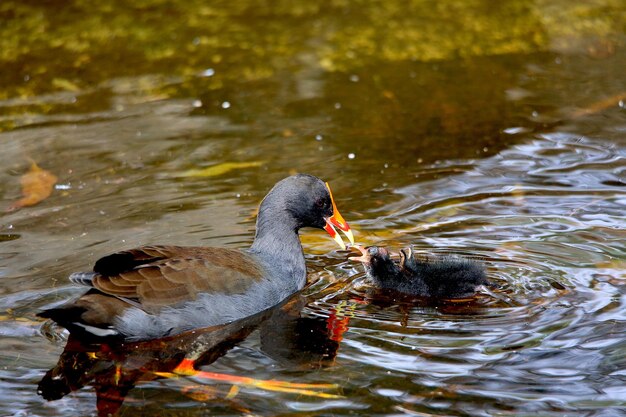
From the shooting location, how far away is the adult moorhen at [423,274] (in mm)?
4676

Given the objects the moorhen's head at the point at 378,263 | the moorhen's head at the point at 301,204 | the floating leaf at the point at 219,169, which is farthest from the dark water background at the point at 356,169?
the moorhen's head at the point at 301,204

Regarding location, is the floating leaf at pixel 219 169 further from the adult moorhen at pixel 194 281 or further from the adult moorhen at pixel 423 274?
the adult moorhen at pixel 423 274

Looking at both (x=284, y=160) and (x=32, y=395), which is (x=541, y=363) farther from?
(x=284, y=160)

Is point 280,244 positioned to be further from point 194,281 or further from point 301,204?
point 194,281

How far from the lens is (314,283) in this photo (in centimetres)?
509

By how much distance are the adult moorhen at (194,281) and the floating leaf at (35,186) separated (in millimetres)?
1715

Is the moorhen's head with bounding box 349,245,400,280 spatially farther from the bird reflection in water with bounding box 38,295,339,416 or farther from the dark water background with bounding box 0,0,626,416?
the bird reflection in water with bounding box 38,295,339,416

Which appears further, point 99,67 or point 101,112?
point 99,67

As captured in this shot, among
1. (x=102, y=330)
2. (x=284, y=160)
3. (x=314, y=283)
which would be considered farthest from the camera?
(x=284, y=160)

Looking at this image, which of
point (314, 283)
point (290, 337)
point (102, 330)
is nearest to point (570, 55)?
point (314, 283)

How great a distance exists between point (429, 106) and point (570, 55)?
5.53 ft

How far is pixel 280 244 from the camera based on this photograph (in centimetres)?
504

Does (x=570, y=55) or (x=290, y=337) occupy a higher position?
(x=570, y=55)

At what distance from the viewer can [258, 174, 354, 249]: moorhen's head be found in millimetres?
5109
